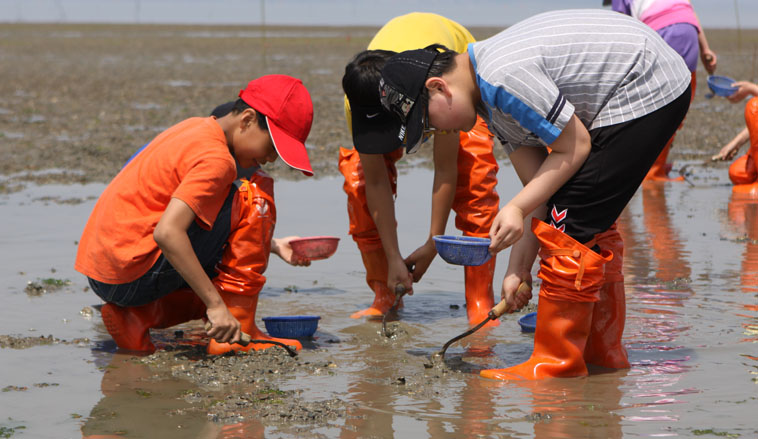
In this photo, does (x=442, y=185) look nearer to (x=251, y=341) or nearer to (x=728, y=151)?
(x=251, y=341)

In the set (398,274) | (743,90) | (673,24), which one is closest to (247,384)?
(398,274)

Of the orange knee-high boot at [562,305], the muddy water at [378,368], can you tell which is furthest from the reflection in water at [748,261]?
the orange knee-high boot at [562,305]

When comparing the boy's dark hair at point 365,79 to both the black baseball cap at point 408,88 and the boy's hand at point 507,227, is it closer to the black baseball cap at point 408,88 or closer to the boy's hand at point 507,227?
the black baseball cap at point 408,88

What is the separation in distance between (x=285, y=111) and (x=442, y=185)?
90 cm

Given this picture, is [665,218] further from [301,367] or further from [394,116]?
[301,367]

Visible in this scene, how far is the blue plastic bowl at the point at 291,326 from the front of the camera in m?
3.91

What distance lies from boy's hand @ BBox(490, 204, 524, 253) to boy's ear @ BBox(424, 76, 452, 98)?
44cm

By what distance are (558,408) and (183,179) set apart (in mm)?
1517

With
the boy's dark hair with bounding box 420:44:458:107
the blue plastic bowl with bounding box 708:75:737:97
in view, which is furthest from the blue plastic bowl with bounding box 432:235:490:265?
the blue plastic bowl with bounding box 708:75:737:97

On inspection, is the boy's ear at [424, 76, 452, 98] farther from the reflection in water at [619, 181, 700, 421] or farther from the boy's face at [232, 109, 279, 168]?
the reflection in water at [619, 181, 700, 421]

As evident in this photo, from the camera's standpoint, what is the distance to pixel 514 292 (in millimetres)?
3404

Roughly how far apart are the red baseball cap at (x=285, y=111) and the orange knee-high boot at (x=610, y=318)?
115 cm

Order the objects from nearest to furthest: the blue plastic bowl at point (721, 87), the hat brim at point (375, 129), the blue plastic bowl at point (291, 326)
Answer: the hat brim at point (375, 129) → the blue plastic bowl at point (291, 326) → the blue plastic bowl at point (721, 87)

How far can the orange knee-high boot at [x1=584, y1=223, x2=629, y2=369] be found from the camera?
345 cm
